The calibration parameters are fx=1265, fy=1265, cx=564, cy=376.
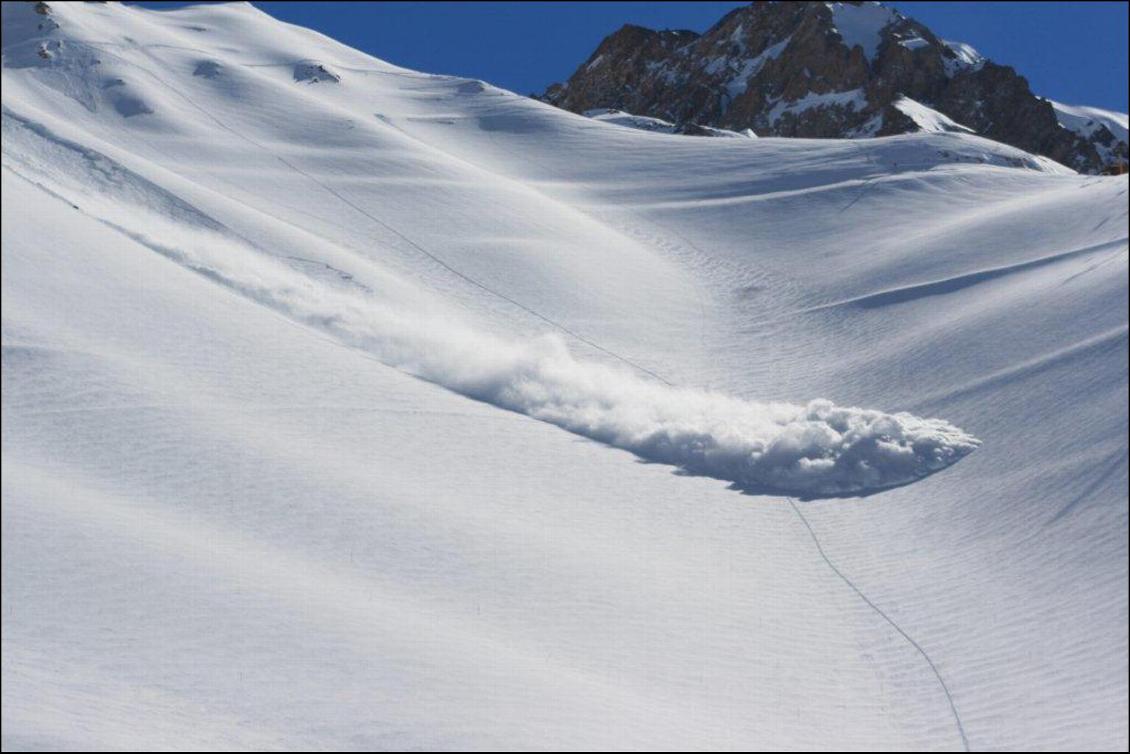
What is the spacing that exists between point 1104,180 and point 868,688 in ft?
87.1

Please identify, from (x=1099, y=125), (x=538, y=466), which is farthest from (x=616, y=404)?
(x=1099, y=125)

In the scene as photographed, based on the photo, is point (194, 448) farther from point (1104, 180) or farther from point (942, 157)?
point (942, 157)

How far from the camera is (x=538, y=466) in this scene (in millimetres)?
22859

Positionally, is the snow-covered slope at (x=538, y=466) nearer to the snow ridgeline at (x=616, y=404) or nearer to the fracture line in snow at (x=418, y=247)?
the snow ridgeline at (x=616, y=404)

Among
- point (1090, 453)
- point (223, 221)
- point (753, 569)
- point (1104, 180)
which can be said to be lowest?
point (753, 569)

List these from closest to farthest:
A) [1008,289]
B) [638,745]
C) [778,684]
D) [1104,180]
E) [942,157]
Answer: [638,745], [778,684], [1008,289], [1104,180], [942,157]

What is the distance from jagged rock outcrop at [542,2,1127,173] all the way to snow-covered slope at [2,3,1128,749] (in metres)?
75.3

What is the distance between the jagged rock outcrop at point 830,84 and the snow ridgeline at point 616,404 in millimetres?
82884

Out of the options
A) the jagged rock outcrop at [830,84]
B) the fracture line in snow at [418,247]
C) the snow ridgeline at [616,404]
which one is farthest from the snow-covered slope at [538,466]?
the jagged rock outcrop at [830,84]

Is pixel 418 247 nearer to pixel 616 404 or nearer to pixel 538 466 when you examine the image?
pixel 616 404

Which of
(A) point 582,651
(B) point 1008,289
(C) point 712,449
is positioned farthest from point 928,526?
(B) point 1008,289

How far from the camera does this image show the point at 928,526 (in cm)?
2083

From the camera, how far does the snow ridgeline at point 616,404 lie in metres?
23.4

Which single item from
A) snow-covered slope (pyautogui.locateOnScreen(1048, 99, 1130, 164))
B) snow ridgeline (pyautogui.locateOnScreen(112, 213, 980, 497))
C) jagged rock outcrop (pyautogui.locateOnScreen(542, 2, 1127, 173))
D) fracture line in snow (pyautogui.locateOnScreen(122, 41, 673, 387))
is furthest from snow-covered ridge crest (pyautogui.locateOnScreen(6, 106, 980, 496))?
snow-covered slope (pyautogui.locateOnScreen(1048, 99, 1130, 164))
